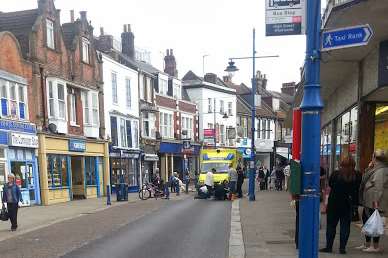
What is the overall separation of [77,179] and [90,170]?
1053 millimetres

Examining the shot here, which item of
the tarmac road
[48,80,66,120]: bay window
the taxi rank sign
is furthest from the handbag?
[48,80,66,120]: bay window

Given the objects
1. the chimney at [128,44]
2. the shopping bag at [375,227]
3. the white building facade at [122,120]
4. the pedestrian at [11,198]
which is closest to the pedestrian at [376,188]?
the shopping bag at [375,227]

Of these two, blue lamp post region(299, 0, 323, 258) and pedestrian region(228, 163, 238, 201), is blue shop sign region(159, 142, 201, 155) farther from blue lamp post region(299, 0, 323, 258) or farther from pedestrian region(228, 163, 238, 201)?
blue lamp post region(299, 0, 323, 258)

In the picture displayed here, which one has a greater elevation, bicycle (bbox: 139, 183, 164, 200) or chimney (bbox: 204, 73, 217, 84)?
chimney (bbox: 204, 73, 217, 84)

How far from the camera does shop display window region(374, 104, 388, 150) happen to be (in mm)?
11461

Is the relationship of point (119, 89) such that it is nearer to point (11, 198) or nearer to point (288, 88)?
point (11, 198)

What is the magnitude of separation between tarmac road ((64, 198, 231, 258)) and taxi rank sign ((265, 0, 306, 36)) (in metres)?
4.51

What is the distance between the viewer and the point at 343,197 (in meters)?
7.62

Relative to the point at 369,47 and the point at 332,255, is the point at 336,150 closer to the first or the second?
the point at 369,47

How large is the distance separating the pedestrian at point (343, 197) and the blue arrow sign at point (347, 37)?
3.01 metres

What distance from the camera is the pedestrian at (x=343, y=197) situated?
7.60m

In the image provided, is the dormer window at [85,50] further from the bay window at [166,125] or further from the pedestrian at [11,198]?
the pedestrian at [11,198]

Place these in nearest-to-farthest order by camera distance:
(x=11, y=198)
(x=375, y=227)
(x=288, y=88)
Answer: (x=375, y=227) → (x=11, y=198) → (x=288, y=88)

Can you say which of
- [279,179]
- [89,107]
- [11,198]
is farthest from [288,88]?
[11,198]
